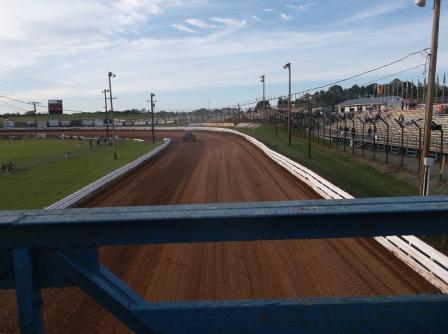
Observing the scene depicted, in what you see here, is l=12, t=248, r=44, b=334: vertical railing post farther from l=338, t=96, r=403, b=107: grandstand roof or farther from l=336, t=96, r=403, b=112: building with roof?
l=336, t=96, r=403, b=112: building with roof

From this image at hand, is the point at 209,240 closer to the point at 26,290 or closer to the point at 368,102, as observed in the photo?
the point at 26,290

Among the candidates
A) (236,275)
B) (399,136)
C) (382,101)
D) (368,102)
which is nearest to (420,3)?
(236,275)

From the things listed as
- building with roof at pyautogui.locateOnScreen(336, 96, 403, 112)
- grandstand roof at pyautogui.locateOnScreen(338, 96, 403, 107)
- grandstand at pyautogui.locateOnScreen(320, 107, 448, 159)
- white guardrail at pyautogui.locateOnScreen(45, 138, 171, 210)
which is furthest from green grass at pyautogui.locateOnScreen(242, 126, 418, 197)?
building with roof at pyautogui.locateOnScreen(336, 96, 403, 112)

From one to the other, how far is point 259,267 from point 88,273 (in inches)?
329

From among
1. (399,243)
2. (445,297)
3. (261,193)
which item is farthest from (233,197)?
(445,297)

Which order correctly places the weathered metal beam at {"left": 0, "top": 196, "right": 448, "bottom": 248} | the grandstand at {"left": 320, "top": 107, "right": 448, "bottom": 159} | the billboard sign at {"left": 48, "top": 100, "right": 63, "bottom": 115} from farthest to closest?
the billboard sign at {"left": 48, "top": 100, "right": 63, "bottom": 115}, the grandstand at {"left": 320, "top": 107, "right": 448, "bottom": 159}, the weathered metal beam at {"left": 0, "top": 196, "right": 448, "bottom": 248}

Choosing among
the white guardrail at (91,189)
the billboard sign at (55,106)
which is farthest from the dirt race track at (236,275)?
the billboard sign at (55,106)

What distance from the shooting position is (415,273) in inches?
395

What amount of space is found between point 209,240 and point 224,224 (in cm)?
13

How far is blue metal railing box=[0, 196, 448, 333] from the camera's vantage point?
2.61m

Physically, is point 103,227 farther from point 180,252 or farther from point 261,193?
point 261,193

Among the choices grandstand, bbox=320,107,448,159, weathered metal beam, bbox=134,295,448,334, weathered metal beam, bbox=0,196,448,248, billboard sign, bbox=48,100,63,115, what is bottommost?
grandstand, bbox=320,107,448,159

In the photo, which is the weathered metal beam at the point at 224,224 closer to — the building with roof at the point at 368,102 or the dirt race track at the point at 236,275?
the dirt race track at the point at 236,275

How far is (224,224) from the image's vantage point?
2650 mm
